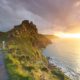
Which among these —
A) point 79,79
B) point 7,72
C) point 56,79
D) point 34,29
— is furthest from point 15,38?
point 7,72

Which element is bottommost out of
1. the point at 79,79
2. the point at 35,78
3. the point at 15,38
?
the point at 79,79

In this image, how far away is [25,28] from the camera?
6412 inches

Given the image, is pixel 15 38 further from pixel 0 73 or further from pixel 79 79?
pixel 0 73

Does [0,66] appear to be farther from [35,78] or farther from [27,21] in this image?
[27,21]

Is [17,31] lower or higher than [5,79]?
higher

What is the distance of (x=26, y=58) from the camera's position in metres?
66.6

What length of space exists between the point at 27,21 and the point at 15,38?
50874mm

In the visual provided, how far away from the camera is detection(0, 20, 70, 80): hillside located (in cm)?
4458

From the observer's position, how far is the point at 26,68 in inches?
2003

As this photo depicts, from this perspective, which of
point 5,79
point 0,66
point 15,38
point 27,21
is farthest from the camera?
point 27,21

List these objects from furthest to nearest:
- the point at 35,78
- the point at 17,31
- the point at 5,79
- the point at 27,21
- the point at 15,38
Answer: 1. the point at 27,21
2. the point at 17,31
3. the point at 15,38
4. the point at 35,78
5. the point at 5,79

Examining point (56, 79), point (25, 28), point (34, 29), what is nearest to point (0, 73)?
point (56, 79)

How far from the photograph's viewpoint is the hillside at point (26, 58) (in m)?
44.6

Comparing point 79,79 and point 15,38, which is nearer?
point 79,79
